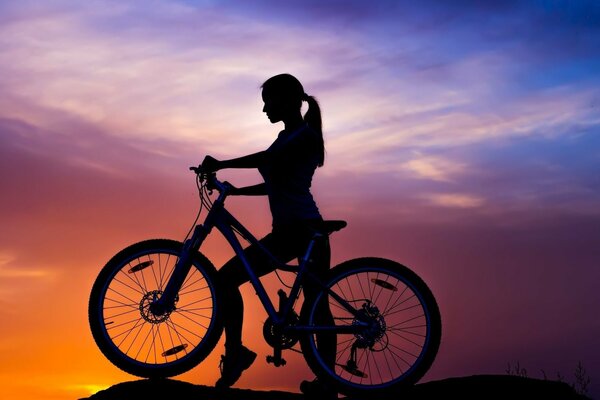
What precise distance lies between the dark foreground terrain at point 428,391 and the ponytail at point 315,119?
216 centimetres

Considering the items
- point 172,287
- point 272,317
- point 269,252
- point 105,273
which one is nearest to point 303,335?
point 272,317

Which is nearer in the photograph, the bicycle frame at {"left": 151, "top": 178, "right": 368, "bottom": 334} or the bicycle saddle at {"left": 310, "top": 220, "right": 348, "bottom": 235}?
the bicycle saddle at {"left": 310, "top": 220, "right": 348, "bottom": 235}

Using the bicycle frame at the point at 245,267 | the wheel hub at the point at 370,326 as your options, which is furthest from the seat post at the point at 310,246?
the wheel hub at the point at 370,326

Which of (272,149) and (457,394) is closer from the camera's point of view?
(272,149)

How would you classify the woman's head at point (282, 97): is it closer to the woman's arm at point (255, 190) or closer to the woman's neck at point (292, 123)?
the woman's neck at point (292, 123)

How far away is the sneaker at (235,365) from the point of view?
6.76m

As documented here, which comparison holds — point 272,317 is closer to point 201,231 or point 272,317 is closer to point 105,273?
point 201,231

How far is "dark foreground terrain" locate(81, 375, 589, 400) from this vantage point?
21.7 feet

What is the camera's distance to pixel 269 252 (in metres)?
6.74

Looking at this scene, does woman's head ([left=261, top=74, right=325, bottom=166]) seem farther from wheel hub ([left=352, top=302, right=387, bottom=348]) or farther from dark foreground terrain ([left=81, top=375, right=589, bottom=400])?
dark foreground terrain ([left=81, top=375, right=589, bottom=400])

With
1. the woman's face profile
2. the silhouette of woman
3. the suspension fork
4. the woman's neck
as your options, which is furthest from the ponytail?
the suspension fork

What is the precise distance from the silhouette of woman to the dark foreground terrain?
27 cm

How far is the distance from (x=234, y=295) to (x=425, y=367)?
178 cm

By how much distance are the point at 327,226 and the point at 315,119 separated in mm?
1005
